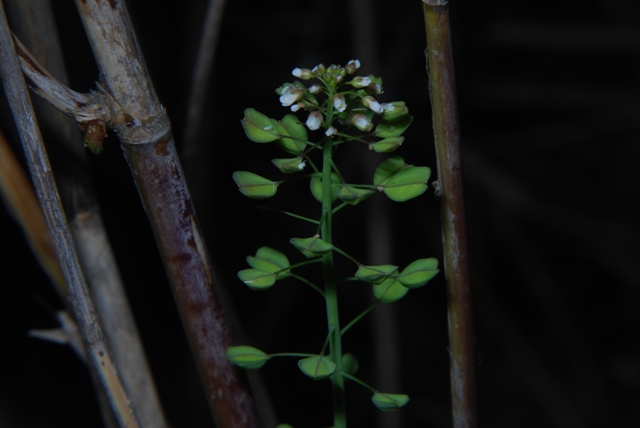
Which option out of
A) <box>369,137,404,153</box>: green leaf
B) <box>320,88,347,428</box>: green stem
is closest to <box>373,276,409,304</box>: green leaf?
<box>320,88,347,428</box>: green stem

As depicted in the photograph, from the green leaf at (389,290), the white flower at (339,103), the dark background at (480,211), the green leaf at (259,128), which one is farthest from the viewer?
the dark background at (480,211)

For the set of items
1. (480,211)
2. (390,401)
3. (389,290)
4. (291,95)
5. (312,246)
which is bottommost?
(480,211)

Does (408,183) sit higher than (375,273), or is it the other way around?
(408,183)

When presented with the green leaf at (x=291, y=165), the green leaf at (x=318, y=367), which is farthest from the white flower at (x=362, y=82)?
the green leaf at (x=318, y=367)

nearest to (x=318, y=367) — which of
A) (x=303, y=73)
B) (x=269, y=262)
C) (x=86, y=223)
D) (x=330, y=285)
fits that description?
(x=330, y=285)

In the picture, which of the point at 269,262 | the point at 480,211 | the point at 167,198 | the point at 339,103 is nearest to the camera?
the point at 339,103

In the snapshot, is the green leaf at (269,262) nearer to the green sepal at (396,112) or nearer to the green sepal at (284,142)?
the green sepal at (284,142)

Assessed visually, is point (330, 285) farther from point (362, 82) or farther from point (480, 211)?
point (480, 211)
